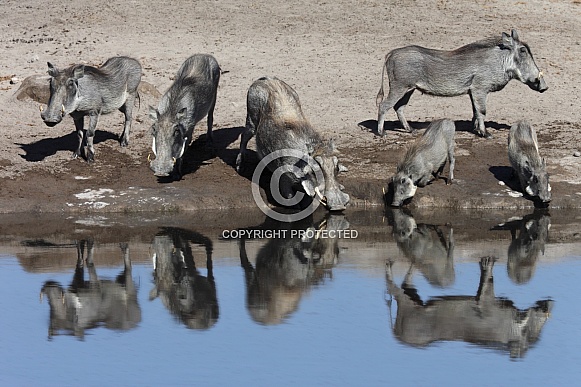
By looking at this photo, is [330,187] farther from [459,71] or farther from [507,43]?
[507,43]

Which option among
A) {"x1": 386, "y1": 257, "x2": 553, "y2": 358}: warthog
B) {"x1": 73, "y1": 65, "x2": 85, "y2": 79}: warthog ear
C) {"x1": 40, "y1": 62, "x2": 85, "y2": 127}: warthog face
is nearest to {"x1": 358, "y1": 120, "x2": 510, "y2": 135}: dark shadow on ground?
{"x1": 73, "y1": 65, "x2": 85, "y2": 79}: warthog ear

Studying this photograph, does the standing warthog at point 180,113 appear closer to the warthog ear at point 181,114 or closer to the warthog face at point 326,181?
the warthog ear at point 181,114

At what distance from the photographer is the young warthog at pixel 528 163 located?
1087cm

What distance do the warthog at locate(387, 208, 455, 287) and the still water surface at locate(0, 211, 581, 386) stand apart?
2cm

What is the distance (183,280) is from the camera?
843cm

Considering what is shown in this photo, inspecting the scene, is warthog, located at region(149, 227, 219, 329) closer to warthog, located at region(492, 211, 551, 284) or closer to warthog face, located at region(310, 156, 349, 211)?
warthog face, located at region(310, 156, 349, 211)

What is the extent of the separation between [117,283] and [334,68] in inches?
314

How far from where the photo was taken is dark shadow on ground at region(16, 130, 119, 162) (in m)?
11.9

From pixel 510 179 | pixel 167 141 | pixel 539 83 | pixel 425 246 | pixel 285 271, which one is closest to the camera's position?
pixel 285 271

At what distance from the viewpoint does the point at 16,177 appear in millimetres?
11258

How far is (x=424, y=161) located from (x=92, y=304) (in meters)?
4.42

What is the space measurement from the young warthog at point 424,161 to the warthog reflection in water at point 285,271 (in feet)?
3.15

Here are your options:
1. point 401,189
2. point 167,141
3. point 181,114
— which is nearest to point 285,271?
point 401,189

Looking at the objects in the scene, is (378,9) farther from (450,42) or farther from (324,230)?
(324,230)
